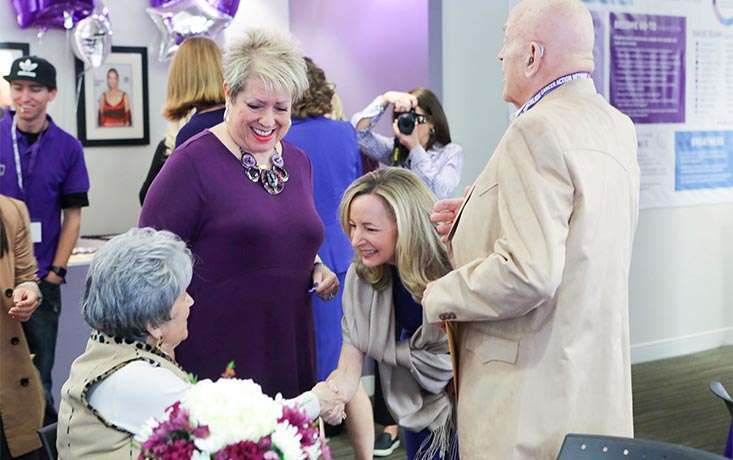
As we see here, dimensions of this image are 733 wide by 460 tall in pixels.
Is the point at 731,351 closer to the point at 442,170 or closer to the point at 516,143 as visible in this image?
the point at 442,170

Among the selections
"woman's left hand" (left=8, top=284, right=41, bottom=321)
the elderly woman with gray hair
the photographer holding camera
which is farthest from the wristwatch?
the elderly woman with gray hair

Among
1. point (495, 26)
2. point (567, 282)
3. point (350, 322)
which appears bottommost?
point (350, 322)

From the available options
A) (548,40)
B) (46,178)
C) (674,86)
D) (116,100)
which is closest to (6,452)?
(46,178)

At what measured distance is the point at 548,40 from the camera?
7.16 feet

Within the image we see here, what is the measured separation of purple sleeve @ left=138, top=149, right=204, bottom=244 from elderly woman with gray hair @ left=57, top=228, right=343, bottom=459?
0.38 meters

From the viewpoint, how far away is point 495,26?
4.93m

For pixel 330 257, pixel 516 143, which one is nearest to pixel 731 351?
pixel 330 257

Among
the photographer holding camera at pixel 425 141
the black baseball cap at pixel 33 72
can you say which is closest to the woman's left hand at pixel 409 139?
the photographer holding camera at pixel 425 141

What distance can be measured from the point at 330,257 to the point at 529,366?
6.23 feet

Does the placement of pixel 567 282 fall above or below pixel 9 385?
above

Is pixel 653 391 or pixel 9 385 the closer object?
pixel 9 385

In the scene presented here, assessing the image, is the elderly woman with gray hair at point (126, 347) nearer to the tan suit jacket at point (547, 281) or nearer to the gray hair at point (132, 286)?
the gray hair at point (132, 286)

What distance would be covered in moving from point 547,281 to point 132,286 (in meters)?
0.82

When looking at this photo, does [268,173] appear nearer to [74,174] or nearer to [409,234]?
[409,234]
